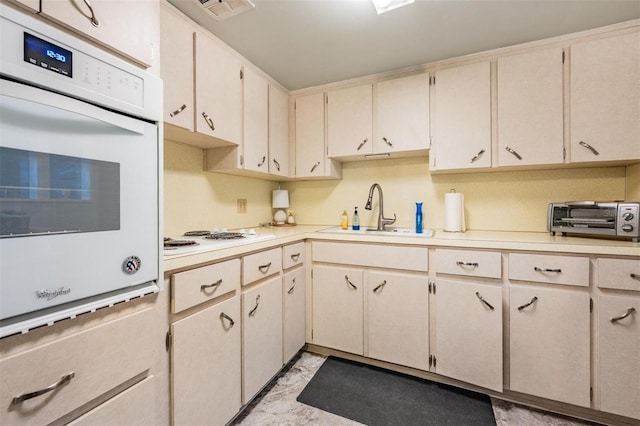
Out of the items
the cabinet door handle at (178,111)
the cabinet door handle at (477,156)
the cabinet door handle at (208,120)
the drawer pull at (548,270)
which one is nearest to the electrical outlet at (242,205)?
the cabinet door handle at (208,120)

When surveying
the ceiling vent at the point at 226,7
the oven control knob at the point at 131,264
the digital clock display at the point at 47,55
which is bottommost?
the oven control knob at the point at 131,264

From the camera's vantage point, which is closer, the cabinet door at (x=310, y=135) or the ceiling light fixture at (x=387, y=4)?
the ceiling light fixture at (x=387, y=4)

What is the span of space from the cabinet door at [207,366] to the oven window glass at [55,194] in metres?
0.54

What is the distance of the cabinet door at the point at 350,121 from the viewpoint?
2115 mm

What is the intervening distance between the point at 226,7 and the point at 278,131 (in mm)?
961

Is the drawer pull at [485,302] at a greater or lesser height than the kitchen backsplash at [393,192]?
lesser

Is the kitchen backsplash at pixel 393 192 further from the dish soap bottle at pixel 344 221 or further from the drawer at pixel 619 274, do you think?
the drawer at pixel 619 274

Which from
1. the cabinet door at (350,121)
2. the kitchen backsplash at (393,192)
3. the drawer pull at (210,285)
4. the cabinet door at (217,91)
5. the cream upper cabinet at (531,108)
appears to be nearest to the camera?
the drawer pull at (210,285)

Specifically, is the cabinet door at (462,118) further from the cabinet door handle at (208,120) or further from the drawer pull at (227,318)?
the drawer pull at (227,318)

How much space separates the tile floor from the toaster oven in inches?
39.7

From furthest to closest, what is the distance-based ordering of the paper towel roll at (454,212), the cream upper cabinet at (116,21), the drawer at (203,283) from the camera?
1. the paper towel roll at (454,212)
2. the drawer at (203,283)
3. the cream upper cabinet at (116,21)

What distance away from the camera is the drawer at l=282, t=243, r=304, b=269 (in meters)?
1.73

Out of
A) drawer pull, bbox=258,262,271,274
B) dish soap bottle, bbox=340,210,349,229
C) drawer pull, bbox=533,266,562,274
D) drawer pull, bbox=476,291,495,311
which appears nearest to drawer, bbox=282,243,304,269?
drawer pull, bbox=258,262,271,274

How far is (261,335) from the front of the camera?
1.49 meters
